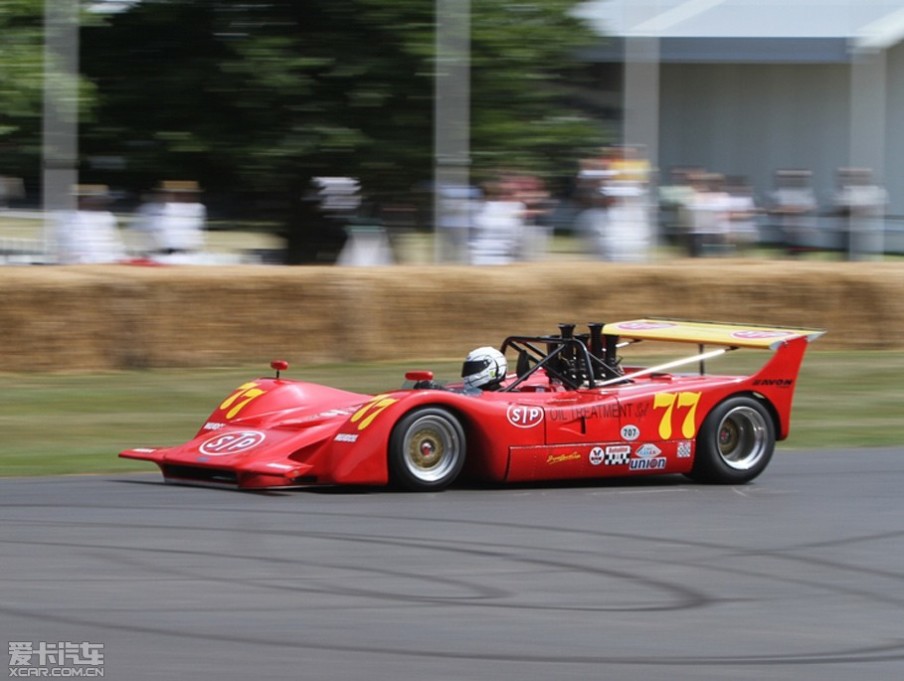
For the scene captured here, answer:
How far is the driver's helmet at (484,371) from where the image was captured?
28.5ft

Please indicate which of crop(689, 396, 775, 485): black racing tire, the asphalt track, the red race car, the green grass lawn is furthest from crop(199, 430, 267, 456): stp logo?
crop(689, 396, 775, 485): black racing tire

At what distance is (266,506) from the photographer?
7.77 metres

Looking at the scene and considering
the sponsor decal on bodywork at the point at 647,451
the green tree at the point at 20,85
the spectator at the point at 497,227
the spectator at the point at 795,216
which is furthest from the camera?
the spectator at the point at 795,216

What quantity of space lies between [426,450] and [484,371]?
637 mm

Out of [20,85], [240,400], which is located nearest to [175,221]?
[20,85]

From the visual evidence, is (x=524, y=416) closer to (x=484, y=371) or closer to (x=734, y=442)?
(x=484, y=371)

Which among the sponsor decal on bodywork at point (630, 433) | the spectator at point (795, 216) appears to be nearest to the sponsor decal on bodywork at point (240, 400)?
the sponsor decal on bodywork at point (630, 433)

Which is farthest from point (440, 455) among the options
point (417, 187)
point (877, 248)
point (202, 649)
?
point (877, 248)

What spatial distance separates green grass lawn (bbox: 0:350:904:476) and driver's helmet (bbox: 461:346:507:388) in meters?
2.20

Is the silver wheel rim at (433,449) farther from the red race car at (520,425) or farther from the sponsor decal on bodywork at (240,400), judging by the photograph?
the sponsor decal on bodywork at (240,400)

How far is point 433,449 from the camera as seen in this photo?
8328 millimetres

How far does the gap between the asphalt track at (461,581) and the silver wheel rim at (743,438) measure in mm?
346

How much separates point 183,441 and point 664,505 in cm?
387

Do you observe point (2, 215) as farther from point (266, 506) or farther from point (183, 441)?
point (266, 506)
